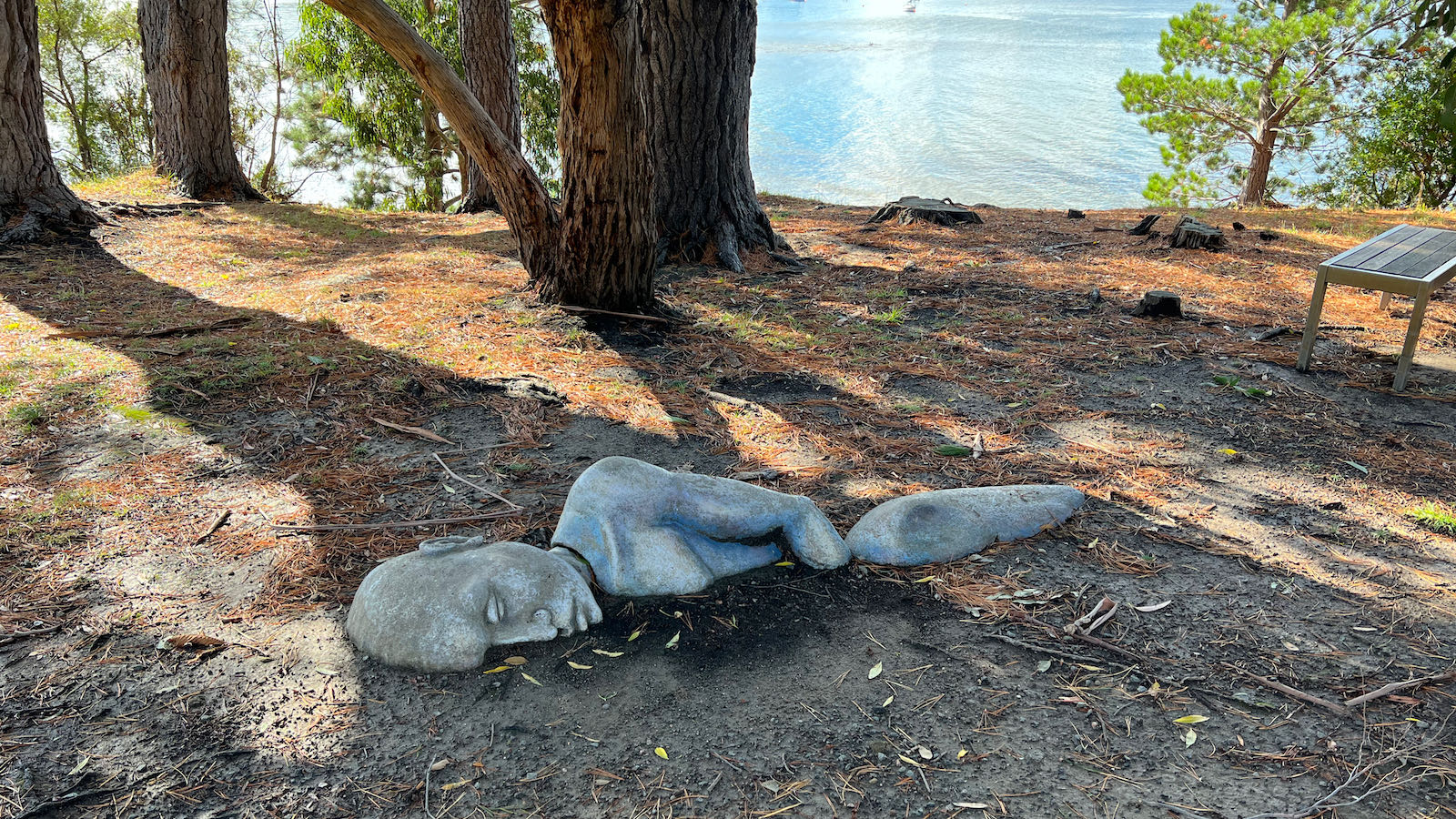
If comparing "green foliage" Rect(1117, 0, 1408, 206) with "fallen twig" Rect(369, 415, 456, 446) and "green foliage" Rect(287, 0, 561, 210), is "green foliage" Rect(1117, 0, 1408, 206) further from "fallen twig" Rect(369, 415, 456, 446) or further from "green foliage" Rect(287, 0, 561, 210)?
"fallen twig" Rect(369, 415, 456, 446)

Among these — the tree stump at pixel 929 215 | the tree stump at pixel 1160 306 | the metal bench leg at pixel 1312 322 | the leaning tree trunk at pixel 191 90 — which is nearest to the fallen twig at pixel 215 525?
the metal bench leg at pixel 1312 322

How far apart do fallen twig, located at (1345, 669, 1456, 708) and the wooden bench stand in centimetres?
229

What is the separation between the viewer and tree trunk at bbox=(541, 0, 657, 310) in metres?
4.12

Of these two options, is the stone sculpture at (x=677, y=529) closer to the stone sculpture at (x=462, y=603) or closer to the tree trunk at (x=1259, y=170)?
the stone sculpture at (x=462, y=603)

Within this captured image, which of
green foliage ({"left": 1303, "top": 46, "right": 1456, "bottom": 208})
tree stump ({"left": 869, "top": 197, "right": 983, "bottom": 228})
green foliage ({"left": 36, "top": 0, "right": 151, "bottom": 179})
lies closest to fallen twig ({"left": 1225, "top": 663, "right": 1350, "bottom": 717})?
tree stump ({"left": 869, "top": 197, "right": 983, "bottom": 228})

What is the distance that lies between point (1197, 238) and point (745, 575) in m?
5.57

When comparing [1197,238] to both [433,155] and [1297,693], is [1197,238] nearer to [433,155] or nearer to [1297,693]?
[1297,693]

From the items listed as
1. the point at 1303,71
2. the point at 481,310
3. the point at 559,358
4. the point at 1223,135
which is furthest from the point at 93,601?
the point at 1223,135

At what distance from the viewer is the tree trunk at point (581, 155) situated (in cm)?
414

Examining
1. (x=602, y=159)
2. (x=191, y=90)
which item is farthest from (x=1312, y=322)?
(x=191, y=90)

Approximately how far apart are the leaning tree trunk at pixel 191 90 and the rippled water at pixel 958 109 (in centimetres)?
1309

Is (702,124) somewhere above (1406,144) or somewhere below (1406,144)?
below

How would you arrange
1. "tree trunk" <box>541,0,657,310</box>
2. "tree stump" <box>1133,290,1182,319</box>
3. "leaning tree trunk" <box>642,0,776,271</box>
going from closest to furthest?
"tree trunk" <box>541,0,657,310</box> → "tree stump" <box>1133,290,1182,319</box> → "leaning tree trunk" <box>642,0,776,271</box>

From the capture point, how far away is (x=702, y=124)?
586cm
